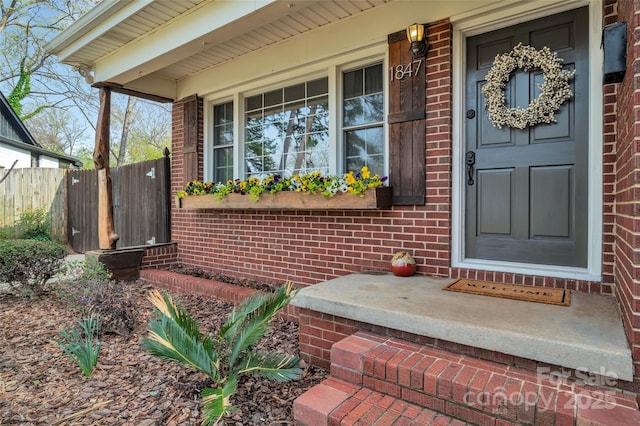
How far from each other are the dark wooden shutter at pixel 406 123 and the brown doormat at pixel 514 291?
780 millimetres

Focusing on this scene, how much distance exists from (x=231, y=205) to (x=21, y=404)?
8.60ft

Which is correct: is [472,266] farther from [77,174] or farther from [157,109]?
[157,109]

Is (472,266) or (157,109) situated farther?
(157,109)

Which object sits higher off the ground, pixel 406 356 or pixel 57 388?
pixel 406 356

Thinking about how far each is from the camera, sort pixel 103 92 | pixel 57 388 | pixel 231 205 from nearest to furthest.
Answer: pixel 57 388 → pixel 231 205 → pixel 103 92

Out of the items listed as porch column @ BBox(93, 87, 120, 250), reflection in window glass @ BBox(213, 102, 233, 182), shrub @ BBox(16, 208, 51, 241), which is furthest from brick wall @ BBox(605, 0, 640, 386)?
shrub @ BBox(16, 208, 51, 241)

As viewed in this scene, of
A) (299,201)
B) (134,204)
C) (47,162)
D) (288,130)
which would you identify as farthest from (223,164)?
(47,162)

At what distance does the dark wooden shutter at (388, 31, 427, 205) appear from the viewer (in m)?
3.10

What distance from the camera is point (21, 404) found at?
197 centimetres

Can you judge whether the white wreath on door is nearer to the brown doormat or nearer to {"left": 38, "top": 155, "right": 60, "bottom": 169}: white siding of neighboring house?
the brown doormat

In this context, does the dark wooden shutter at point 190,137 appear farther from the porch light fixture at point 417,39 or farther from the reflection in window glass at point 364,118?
the porch light fixture at point 417,39

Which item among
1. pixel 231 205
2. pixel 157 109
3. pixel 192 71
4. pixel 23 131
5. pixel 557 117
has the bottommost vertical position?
pixel 231 205

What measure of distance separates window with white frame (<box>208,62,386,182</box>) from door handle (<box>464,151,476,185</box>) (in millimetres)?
804

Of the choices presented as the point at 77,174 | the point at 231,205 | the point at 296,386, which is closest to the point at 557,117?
the point at 296,386
